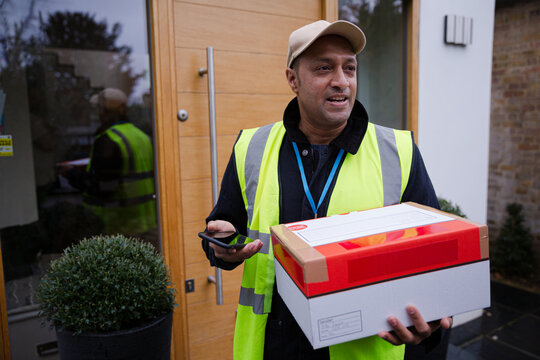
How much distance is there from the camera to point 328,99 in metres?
1.44

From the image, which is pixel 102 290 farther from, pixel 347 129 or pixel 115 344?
pixel 347 129

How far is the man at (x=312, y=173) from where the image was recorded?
1.37 metres

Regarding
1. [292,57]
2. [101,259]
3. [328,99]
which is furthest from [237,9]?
[101,259]

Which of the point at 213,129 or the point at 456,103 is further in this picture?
the point at 456,103

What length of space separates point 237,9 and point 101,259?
1.80 meters

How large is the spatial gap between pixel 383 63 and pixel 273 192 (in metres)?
2.57

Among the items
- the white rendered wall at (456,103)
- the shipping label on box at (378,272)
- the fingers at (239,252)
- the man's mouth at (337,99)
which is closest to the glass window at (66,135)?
the fingers at (239,252)

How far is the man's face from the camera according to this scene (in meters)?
1.42

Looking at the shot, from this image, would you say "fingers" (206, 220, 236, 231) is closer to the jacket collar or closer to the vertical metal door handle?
the jacket collar

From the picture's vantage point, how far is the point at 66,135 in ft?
12.6

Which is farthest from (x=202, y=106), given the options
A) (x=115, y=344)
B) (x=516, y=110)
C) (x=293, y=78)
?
(x=516, y=110)

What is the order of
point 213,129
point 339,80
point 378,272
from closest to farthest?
point 378,272 < point 339,80 < point 213,129

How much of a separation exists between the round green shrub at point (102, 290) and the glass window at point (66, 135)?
2.57ft

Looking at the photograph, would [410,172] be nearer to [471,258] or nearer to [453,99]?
[471,258]
